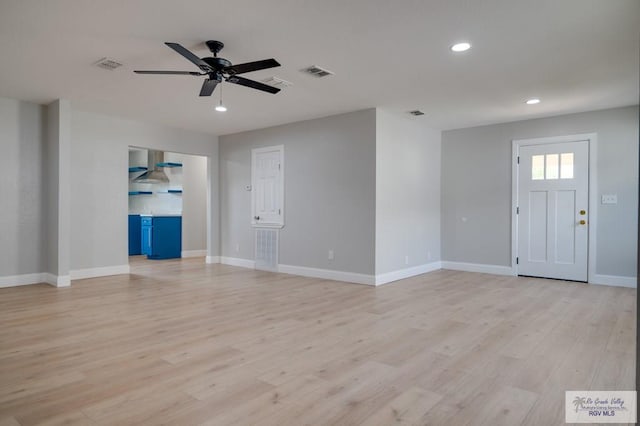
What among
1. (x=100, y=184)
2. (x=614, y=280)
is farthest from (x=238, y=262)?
(x=614, y=280)

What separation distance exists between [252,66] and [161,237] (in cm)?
642

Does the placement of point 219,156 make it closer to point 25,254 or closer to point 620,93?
point 25,254

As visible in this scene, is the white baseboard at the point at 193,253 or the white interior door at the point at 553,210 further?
the white baseboard at the point at 193,253

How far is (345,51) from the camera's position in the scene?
3631mm

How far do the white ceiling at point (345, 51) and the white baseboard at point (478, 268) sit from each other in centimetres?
265

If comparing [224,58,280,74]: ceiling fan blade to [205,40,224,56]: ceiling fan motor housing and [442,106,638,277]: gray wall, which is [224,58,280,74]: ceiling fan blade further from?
[442,106,638,277]: gray wall

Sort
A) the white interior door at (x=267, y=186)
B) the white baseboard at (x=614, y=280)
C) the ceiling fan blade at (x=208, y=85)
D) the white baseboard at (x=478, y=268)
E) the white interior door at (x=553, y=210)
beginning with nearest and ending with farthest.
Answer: the ceiling fan blade at (x=208, y=85) < the white baseboard at (x=614, y=280) < the white interior door at (x=553, y=210) < the white baseboard at (x=478, y=268) < the white interior door at (x=267, y=186)

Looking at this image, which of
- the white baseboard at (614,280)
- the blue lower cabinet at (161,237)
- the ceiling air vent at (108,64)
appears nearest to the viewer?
the ceiling air vent at (108,64)

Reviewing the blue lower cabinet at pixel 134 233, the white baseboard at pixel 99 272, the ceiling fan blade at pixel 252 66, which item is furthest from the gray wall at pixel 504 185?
the blue lower cabinet at pixel 134 233

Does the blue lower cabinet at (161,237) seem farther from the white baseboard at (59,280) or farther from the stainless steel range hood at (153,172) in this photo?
the white baseboard at (59,280)

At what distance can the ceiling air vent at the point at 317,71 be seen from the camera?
13.3ft

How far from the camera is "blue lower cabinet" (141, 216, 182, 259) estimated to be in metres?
8.56

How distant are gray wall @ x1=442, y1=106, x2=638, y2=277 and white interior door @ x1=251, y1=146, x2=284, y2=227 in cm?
312

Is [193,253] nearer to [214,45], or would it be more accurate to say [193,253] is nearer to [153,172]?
[153,172]
